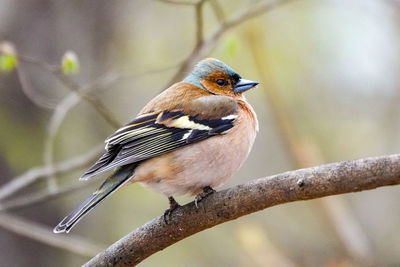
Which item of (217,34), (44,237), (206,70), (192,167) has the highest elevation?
(217,34)

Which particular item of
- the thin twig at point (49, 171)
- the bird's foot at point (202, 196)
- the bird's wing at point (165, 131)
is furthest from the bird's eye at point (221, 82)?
the bird's foot at point (202, 196)

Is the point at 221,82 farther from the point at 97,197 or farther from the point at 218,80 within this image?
the point at 97,197

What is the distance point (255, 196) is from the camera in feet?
12.0

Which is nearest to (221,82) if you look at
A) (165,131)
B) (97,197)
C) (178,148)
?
(165,131)

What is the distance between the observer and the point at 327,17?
33.8 ft

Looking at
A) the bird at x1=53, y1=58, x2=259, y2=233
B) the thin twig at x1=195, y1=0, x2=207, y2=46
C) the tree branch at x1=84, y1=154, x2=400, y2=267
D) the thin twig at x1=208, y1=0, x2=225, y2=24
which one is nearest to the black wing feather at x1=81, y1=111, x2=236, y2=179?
the bird at x1=53, y1=58, x2=259, y2=233

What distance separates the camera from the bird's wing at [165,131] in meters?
4.52

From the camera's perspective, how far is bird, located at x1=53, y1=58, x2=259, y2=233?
14.5ft

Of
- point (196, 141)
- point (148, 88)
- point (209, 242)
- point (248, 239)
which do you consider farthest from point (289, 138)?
→ point (148, 88)

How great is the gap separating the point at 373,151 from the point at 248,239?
10.5 feet

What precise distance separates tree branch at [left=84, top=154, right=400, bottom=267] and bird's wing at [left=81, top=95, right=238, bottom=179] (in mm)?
538

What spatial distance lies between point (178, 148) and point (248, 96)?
5860 millimetres

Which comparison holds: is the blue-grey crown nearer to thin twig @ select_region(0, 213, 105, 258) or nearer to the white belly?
the white belly

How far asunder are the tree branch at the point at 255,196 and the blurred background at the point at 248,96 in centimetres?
180
